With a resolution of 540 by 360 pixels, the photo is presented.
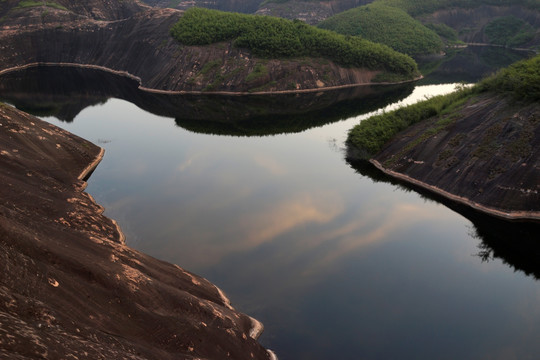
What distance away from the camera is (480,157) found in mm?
51781

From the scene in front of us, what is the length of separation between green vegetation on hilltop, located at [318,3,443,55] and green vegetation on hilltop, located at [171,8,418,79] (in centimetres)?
4402

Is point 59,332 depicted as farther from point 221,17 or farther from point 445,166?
point 221,17

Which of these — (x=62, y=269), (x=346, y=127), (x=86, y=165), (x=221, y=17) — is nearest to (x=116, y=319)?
(x=62, y=269)

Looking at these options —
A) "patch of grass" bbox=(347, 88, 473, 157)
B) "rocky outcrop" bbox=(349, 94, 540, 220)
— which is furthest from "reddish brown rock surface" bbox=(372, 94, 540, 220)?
"patch of grass" bbox=(347, 88, 473, 157)

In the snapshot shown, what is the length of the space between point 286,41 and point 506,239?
279 feet

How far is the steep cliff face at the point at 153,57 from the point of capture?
11062cm

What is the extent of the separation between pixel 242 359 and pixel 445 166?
120ft

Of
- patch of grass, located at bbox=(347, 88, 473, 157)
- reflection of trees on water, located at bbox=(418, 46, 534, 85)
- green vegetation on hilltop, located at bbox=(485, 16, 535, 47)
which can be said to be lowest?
patch of grass, located at bbox=(347, 88, 473, 157)

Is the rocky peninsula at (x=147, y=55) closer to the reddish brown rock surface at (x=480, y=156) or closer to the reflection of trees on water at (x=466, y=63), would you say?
the reflection of trees on water at (x=466, y=63)

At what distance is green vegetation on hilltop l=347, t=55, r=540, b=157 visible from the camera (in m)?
58.6

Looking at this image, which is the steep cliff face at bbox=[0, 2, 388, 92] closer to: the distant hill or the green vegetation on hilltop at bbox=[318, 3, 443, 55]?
the distant hill

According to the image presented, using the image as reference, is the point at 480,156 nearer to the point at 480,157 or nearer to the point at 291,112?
the point at 480,157

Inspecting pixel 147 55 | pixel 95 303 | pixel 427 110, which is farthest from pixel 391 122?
pixel 147 55

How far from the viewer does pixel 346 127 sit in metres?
82.8
